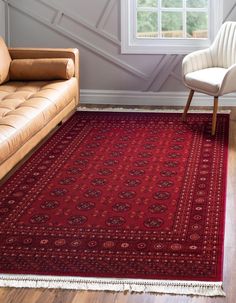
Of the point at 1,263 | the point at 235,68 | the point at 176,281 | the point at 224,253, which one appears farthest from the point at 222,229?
the point at 235,68

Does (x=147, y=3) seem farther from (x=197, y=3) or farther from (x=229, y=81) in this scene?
(x=229, y=81)

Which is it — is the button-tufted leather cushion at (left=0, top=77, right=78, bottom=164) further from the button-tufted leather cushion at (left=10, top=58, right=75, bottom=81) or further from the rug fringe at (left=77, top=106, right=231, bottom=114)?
the rug fringe at (left=77, top=106, right=231, bottom=114)

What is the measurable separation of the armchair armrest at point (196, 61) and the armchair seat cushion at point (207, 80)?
0.06m

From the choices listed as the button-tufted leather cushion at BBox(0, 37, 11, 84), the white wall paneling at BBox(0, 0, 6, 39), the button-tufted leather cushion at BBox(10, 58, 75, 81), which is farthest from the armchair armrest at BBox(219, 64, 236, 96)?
the white wall paneling at BBox(0, 0, 6, 39)

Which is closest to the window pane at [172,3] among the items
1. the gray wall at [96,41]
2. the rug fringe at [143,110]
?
the gray wall at [96,41]

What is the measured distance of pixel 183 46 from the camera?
613cm

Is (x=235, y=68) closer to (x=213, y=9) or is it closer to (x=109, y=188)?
(x=213, y=9)

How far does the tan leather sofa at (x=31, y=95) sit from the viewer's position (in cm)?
416

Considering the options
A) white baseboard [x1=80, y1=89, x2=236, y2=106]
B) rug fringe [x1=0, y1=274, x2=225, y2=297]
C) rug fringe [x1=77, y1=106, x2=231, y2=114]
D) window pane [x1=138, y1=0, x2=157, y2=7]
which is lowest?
rug fringe [x1=77, y1=106, x2=231, y2=114]

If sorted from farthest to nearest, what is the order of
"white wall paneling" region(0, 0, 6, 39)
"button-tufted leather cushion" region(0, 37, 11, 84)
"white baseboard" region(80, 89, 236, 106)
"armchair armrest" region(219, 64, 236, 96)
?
"white wall paneling" region(0, 0, 6, 39)
"white baseboard" region(80, 89, 236, 106)
"button-tufted leather cushion" region(0, 37, 11, 84)
"armchair armrest" region(219, 64, 236, 96)

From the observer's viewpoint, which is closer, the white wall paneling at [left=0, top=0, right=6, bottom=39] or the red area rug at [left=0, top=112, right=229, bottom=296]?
the red area rug at [left=0, top=112, right=229, bottom=296]

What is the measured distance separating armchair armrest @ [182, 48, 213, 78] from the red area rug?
19.2 inches

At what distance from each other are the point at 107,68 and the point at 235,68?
150 centimetres

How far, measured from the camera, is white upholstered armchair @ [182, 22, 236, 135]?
5270mm
